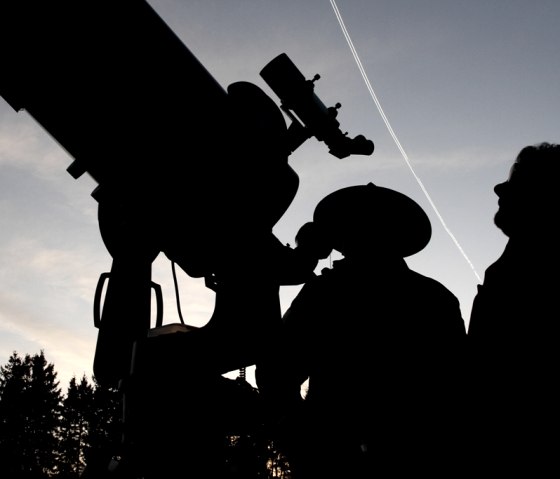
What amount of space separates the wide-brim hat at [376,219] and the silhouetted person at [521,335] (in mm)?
394

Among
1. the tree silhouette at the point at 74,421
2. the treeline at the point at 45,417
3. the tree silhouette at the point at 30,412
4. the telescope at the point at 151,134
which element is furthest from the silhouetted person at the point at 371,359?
the tree silhouette at the point at 74,421

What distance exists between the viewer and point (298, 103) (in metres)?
2.32

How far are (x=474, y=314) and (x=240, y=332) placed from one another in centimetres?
91

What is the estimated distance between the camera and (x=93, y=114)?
1952 mm

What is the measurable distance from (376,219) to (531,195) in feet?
2.01

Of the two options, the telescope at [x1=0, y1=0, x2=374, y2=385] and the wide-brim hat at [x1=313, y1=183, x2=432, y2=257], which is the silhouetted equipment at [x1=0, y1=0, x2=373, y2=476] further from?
the wide-brim hat at [x1=313, y1=183, x2=432, y2=257]

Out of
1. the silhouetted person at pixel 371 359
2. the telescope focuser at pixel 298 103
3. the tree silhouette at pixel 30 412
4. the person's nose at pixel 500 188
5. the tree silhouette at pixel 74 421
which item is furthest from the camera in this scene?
the tree silhouette at pixel 74 421

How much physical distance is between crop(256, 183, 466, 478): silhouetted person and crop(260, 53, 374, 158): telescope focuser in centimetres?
42

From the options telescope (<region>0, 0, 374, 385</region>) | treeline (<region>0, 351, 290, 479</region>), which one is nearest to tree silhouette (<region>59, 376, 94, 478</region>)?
treeline (<region>0, 351, 290, 479</region>)

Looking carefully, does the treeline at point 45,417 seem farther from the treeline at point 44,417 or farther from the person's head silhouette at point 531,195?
the person's head silhouette at point 531,195

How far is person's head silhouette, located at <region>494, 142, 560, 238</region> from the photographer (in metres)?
1.64

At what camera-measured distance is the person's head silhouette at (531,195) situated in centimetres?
164

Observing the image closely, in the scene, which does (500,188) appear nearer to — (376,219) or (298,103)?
(376,219)

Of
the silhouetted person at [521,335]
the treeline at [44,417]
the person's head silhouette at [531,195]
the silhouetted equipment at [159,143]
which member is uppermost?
the treeline at [44,417]
